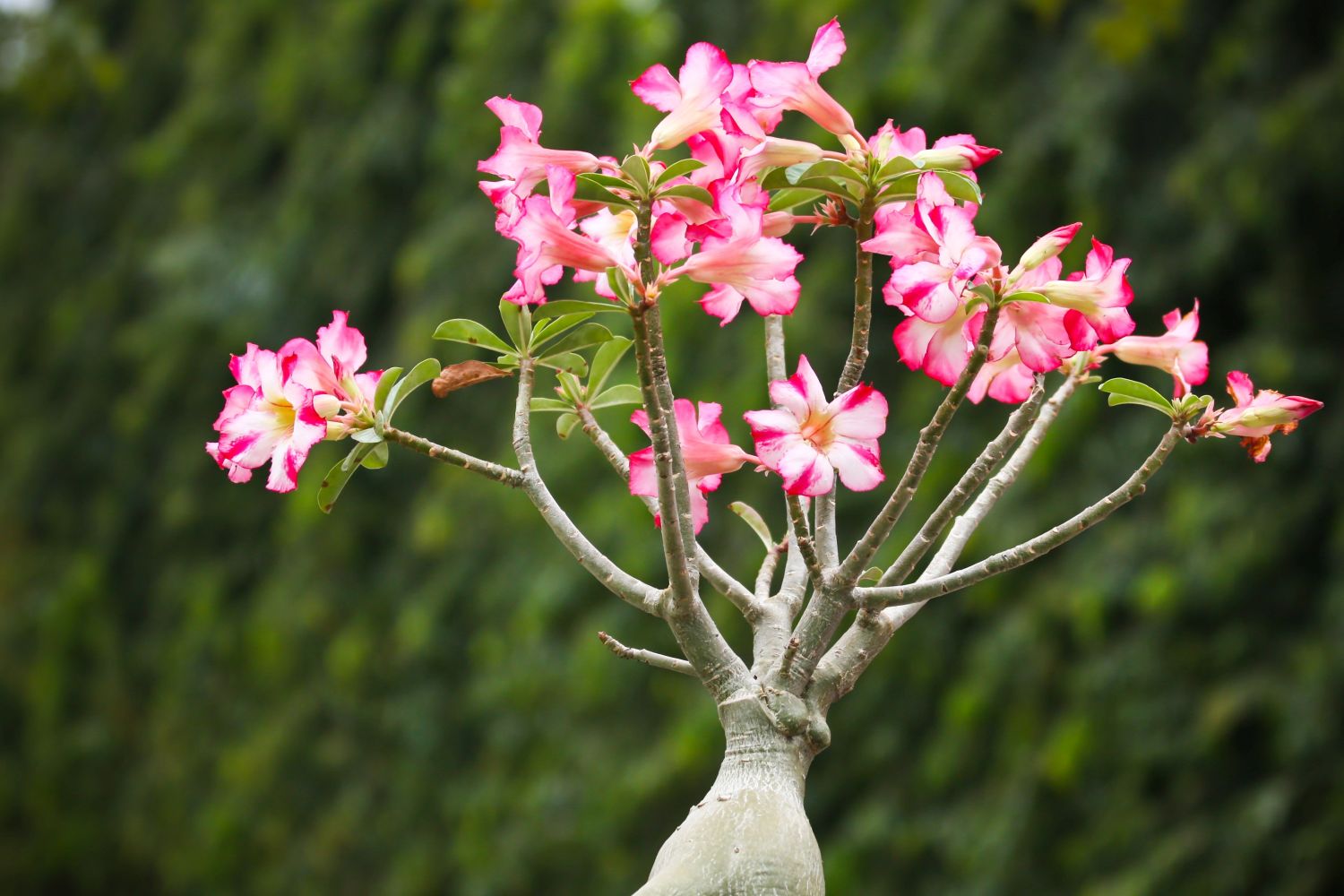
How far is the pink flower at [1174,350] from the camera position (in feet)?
2.54

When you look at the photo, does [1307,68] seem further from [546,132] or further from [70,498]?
[70,498]

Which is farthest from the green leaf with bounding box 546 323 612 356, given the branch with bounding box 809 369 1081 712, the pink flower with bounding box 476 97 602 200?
the branch with bounding box 809 369 1081 712

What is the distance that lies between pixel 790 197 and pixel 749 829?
1.05ft

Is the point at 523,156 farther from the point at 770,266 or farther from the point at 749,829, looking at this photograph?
the point at 749,829

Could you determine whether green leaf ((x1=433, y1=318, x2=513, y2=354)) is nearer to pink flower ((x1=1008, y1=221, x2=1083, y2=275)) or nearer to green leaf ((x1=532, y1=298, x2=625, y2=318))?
green leaf ((x1=532, y1=298, x2=625, y2=318))

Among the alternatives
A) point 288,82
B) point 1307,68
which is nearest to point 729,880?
point 1307,68

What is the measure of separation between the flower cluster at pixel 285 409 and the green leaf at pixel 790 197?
23 cm

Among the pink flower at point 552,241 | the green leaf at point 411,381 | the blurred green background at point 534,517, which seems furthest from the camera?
the blurred green background at point 534,517

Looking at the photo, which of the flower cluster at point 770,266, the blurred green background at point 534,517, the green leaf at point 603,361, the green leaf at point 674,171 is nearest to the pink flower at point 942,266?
the flower cluster at point 770,266

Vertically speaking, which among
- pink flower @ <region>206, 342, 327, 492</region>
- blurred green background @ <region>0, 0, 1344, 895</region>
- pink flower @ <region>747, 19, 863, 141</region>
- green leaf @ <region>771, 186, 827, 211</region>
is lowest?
pink flower @ <region>206, 342, 327, 492</region>

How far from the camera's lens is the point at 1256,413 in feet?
2.32

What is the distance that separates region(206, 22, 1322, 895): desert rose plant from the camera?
25.5 inches

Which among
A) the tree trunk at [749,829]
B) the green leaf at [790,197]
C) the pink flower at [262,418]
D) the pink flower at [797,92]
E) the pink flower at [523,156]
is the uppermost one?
the pink flower at [797,92]

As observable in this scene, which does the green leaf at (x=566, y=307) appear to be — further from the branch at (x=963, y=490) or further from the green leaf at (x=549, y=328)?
the branch at (x=963, y=490)
